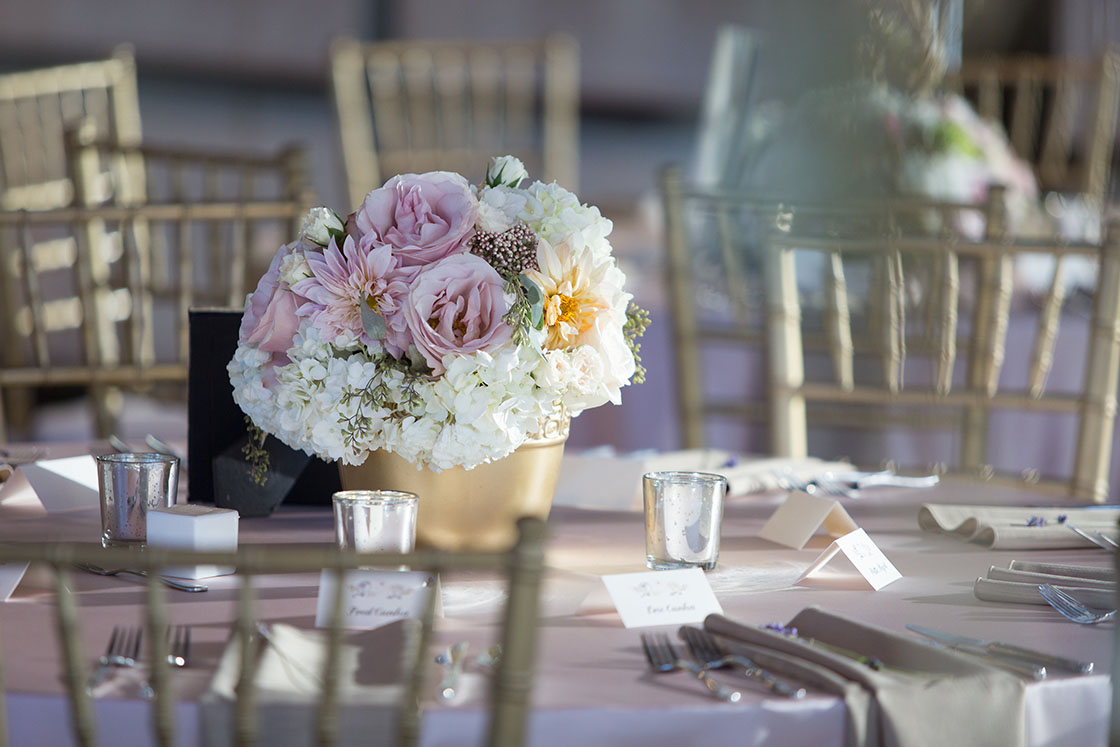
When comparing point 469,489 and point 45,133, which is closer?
point 469,489

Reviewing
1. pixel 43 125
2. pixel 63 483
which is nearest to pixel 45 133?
pixel 43 125

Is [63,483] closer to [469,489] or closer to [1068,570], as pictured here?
[469,489]

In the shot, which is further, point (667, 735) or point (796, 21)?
point (796, 21)

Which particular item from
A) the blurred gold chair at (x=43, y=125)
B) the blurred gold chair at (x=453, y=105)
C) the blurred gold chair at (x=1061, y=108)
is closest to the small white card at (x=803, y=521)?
the blurred gold chair at (x=453, y=105)

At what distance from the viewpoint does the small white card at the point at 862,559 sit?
38.9 inches

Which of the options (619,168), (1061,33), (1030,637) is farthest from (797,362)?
(1061,33)

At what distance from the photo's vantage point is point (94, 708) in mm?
679

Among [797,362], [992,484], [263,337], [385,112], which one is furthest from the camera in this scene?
[385,112]

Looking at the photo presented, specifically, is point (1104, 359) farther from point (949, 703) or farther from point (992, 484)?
point (949, 703)

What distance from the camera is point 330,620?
23.4 inches

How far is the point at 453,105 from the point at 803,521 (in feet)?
12.2

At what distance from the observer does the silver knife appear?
2.55 feet

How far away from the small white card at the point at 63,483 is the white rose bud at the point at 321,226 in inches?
16.3

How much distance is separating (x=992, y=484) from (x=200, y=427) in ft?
3.04
